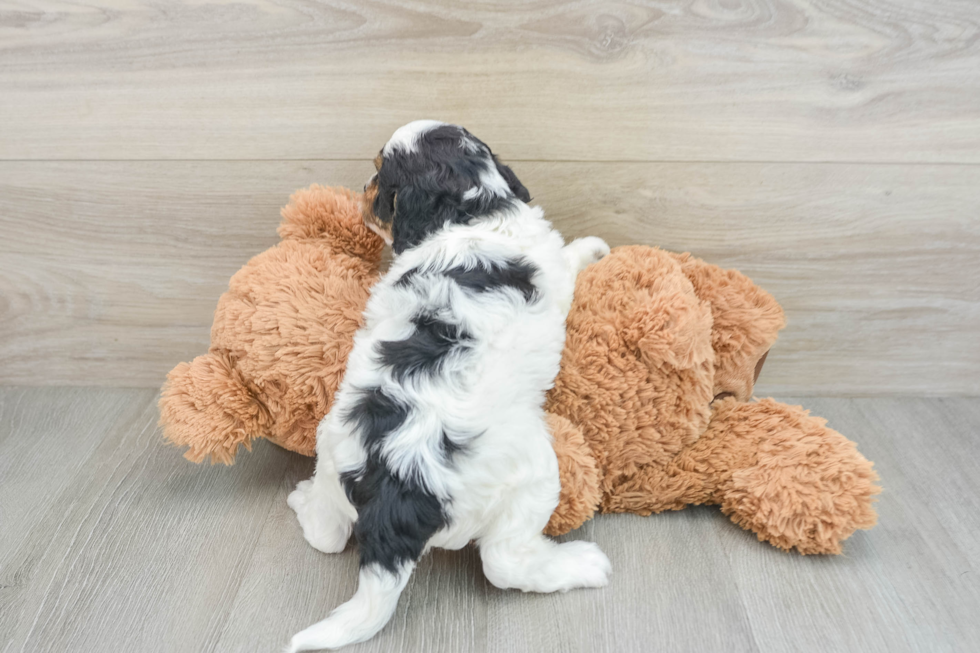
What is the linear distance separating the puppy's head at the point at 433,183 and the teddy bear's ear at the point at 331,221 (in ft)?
0.43

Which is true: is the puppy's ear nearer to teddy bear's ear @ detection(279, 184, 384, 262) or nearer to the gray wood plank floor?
teddy bear's ear @ detection(279, 184, 384, 262)

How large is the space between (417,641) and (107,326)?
1.14m

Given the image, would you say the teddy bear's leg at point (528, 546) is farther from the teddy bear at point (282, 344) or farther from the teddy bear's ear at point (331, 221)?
the teddy bear's ear at point (331, 221)

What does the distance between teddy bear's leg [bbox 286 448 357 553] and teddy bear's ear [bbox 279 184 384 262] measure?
0.44 m

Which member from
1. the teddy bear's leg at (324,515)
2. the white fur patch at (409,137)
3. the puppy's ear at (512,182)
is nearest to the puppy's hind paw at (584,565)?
the teddy bear's leg at (324,515)

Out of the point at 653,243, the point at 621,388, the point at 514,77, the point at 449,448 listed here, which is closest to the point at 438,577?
the point at 449,448

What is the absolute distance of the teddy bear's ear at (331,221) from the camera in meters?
1.28

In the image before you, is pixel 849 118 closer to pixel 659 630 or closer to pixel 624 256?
pixel 624 256

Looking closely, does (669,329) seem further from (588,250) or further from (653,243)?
(653,243)

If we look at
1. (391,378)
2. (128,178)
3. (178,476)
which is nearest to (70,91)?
(128,178)

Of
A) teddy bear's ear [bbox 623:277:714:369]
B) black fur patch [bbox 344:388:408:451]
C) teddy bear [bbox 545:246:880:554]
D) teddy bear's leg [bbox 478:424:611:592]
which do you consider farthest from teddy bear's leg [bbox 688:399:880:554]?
black fur patch [bbox 344:388:408:451]

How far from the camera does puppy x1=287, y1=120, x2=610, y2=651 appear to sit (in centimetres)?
95

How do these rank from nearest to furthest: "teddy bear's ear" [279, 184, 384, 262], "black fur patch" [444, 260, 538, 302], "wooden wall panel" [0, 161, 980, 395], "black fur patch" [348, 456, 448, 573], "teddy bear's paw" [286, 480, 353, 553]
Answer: "black fur patch" [348, 456, 448, 573], "black fur patch" [444, 260, 538, 302], "teddy bear's paw" [286, 480, 353, 553], "teddy bear's ear" [279, 184, 384, 262], "wooden wall panel" [0, 161, 980, 395]

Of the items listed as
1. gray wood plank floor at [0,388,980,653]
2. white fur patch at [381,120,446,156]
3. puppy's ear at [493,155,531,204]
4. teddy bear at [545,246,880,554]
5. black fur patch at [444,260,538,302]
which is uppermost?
white fur patch at [381,120,446,156]
